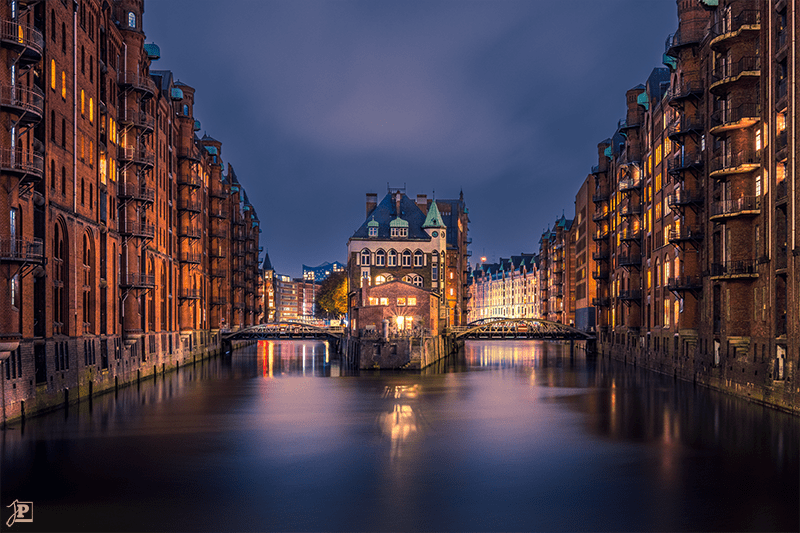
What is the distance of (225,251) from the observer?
10788cm

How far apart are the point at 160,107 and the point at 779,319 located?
2113 inches

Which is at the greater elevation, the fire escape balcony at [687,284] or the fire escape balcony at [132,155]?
the fire escape balcony at [132,155]

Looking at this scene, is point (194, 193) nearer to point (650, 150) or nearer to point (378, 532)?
point (650, 150)

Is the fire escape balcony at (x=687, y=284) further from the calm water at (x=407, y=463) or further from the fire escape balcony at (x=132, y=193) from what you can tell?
the fire escape balcony at (x=132, y=193)

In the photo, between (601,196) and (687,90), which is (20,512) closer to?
(687,90)

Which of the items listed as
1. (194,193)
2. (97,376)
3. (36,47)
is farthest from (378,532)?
(194,193)

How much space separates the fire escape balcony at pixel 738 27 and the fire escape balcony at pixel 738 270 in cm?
1297

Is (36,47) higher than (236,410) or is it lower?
higher

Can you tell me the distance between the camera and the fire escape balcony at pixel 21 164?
3641 cm

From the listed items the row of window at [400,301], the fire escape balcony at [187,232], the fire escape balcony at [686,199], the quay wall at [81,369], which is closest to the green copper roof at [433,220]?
the row of window at [400,301]

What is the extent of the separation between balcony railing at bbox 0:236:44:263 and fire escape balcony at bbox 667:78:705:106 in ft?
142

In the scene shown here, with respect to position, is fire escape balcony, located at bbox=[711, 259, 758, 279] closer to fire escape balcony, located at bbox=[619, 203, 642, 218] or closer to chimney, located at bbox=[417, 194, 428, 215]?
fire escape balcony, located at bbox=[619, 203, 642, 218]

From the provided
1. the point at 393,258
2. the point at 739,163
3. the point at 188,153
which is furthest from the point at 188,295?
the point at 739,163

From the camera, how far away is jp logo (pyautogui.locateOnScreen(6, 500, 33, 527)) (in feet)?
78.1
